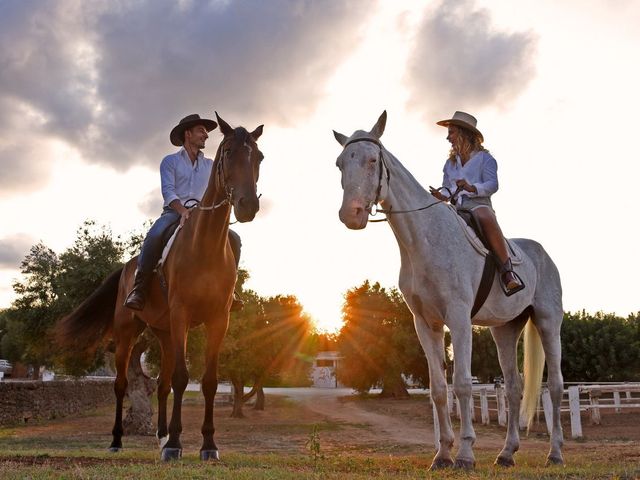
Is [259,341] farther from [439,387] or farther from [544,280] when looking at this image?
[439,387]

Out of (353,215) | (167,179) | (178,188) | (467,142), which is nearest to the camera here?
(353,215)

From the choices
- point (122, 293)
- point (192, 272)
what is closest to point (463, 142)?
point (192, 272)

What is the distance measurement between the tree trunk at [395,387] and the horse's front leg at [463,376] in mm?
41441

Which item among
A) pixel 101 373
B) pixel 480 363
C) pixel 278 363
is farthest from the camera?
pixel 101 373

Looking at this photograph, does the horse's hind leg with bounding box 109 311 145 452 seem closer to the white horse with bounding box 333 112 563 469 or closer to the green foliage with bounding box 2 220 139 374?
the white horse with bounding box 333 112 563 469

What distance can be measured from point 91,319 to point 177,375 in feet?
15.0

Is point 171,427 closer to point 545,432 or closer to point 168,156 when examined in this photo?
point 168,156

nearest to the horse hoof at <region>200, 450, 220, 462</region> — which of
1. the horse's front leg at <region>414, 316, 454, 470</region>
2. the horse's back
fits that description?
the horse's front leg at <region>414, 316, 454, 470</region>

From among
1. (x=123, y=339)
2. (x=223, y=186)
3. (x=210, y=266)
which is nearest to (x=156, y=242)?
(x=210, y=266)

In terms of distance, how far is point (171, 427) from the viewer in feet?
25.8

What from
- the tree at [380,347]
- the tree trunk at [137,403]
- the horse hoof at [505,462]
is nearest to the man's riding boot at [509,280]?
the horse hoof at [505,462]

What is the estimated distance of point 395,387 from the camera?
4847cm

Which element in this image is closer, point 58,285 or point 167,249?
point 167,249

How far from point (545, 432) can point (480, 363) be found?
27036 mm
